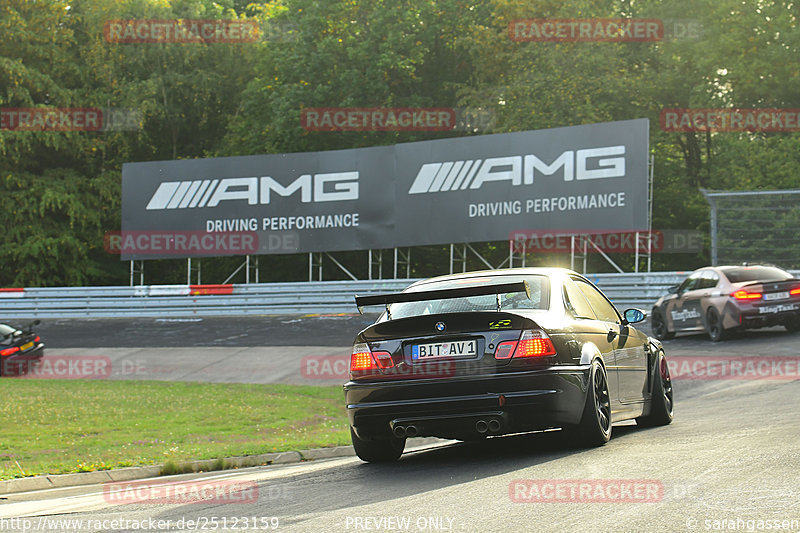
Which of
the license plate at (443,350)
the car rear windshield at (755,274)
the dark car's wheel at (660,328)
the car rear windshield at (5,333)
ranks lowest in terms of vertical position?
the car rear windshield at (5,333)

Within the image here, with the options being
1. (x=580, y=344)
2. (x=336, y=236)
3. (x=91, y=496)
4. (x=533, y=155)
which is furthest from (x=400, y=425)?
(x=336, y=236)

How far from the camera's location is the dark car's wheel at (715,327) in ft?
66.2

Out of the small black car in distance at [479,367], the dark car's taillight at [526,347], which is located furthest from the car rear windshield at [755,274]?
the dark car's taillight at [526,347]

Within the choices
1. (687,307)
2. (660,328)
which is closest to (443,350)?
(687,307)

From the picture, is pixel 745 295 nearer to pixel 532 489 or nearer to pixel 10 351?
pixel 532 489

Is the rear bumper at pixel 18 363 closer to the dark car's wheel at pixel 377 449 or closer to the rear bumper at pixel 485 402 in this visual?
the dark car's wheel at pixel 377 449

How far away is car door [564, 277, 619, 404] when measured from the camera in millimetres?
8609

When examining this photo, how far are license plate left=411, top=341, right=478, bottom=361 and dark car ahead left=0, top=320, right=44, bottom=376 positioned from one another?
16.5 meters

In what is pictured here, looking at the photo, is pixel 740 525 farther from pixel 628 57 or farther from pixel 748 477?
pixel 628 57

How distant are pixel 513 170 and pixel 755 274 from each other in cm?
1048

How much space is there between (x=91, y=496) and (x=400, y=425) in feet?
8.38

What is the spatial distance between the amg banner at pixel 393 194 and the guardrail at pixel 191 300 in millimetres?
2148

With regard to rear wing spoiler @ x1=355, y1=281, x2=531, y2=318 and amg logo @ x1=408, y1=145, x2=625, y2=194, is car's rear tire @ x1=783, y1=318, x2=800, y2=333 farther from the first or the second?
rear wing spoiler @ x1=355, y1=281, x2=531, y2=318

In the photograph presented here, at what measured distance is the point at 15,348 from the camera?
22.9 m
